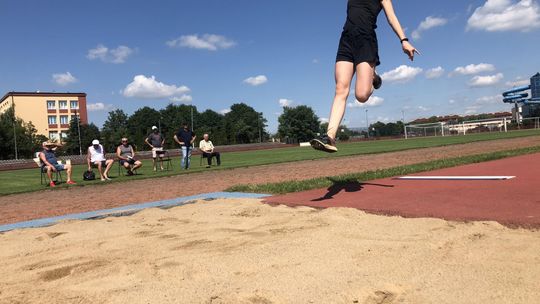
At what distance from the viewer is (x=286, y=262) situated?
289cm

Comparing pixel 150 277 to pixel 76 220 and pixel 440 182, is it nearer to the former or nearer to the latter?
pixel 76 220

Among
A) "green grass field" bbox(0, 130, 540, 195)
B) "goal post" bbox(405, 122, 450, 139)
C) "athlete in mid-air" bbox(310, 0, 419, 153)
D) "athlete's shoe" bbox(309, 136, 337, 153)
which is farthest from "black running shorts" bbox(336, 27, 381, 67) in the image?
"goal post" bbox(405, 122, 450, 139)

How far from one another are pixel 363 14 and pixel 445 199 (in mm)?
2267

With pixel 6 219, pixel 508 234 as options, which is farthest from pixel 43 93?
pixel 508 234

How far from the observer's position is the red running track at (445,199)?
12.4 ft

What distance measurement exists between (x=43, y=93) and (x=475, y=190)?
97.6 m

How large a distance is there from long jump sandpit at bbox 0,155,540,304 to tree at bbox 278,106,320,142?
108733 millimetres

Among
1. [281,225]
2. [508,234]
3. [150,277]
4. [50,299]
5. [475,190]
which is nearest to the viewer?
[50,299]

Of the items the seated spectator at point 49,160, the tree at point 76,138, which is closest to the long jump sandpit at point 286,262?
the seated spectator at point 49,160

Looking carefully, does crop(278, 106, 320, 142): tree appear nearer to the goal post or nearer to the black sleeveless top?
the goal post

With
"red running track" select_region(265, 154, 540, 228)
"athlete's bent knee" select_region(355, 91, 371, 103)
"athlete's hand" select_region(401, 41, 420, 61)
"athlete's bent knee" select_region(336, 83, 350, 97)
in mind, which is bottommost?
"red running track" select_region(265, 154, 540, 228)

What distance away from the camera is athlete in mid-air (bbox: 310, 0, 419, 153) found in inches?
193

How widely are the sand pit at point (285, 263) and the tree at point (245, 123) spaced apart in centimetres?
10533

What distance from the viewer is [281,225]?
13.4ft
